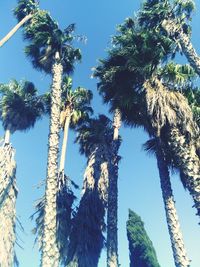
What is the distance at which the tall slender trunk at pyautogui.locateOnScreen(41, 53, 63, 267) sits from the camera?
37.7 feet

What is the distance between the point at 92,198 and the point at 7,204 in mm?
4780

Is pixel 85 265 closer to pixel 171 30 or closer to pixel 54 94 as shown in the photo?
pixel 54 94

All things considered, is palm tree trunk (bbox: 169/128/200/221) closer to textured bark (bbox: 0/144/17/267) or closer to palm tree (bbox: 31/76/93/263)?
palm tree (bbox: 31/76/93/263)

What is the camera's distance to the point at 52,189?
12.8 metres

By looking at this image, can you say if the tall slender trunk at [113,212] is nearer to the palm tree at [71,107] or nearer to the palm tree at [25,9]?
the palm tree at [71,107]

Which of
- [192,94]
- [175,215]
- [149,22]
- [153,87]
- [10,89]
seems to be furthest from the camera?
[10,89]

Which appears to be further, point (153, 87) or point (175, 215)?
point (153, 87)

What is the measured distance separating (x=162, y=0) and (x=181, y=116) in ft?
28.8

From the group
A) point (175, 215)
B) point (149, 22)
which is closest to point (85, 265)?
point (175, 215)

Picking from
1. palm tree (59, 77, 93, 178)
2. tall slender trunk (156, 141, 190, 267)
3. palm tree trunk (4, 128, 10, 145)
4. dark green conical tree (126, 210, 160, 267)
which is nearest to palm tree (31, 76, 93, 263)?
palm tree (59, 77, 93, 178)

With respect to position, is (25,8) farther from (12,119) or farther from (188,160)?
(188,160)

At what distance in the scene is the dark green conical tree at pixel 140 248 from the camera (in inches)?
1596

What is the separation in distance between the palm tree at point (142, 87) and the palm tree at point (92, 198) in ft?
11.4

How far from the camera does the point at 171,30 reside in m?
17.5
